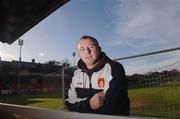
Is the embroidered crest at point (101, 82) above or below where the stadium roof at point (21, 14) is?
below

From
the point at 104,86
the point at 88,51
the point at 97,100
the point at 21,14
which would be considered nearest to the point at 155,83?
the point at 104,86

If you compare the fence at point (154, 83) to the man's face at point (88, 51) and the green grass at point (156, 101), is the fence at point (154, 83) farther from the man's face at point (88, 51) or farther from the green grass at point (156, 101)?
the man's face at point (88, 51)

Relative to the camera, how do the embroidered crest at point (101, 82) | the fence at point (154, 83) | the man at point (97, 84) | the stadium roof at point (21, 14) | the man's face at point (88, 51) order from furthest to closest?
the stadium roof at point (21, 14)
the man's face at point (88, 51)
the embroidered crest at point (101, 82)
the man at point (97, 84)
the fence at point (154, 83)

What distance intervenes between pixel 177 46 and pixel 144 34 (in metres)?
0.41

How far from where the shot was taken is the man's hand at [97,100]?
130 inches

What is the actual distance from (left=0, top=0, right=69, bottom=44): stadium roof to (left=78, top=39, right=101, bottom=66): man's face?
0.62m

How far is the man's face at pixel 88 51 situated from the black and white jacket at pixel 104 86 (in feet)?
0.27

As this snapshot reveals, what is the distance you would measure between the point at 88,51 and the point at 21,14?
5.08 feet

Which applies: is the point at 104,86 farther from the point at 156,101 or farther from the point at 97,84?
the point at 156,101

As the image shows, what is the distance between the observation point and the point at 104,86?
327 centimetres

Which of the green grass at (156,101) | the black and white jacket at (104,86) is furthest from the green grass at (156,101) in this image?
the black and white jacket at (104,86)

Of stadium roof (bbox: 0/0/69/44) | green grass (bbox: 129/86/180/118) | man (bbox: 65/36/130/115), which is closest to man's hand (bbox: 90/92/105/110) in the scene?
man (bbox: 65/36/130/115)

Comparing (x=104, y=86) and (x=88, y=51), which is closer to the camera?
(x=104, y=86)

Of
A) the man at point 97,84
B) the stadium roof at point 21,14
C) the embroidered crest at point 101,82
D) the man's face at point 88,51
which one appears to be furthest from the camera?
the stadium roof at point 21,14
